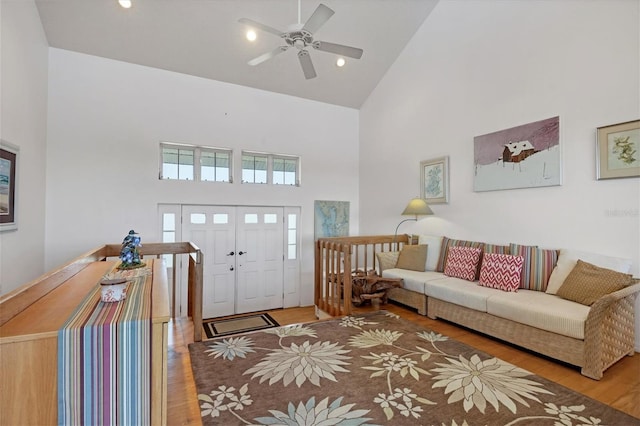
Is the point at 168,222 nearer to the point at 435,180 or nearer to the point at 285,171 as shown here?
the point at 285,171

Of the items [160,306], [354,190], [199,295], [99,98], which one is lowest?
[199,295]

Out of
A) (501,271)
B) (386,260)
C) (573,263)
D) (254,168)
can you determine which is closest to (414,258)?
(386,260)

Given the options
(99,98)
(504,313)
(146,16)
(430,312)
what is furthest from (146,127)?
(504,313)

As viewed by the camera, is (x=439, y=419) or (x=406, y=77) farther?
(x=406, y=77)

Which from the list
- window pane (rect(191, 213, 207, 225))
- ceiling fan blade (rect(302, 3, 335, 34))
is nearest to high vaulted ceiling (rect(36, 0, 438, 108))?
ceiling fan blade (rect(302, 3, 335, 34))

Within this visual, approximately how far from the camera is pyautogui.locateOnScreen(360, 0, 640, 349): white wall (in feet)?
10.0

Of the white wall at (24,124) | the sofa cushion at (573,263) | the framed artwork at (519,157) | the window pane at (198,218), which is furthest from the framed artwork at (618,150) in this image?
the white wall at (24,124)

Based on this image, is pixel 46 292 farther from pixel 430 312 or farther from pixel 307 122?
pixel 307 122

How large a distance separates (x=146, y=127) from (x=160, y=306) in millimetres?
4237

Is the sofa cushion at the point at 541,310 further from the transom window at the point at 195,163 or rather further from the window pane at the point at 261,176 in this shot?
the transom window at the point at 195,163

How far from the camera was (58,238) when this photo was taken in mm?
4203

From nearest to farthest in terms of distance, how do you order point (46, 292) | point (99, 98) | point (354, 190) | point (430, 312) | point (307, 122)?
point (46, 292) → point (430, 312) → point (99, 98) → point (307, 122) → point (354, 190)

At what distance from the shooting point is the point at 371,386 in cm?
238

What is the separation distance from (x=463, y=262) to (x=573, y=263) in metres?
1.15
